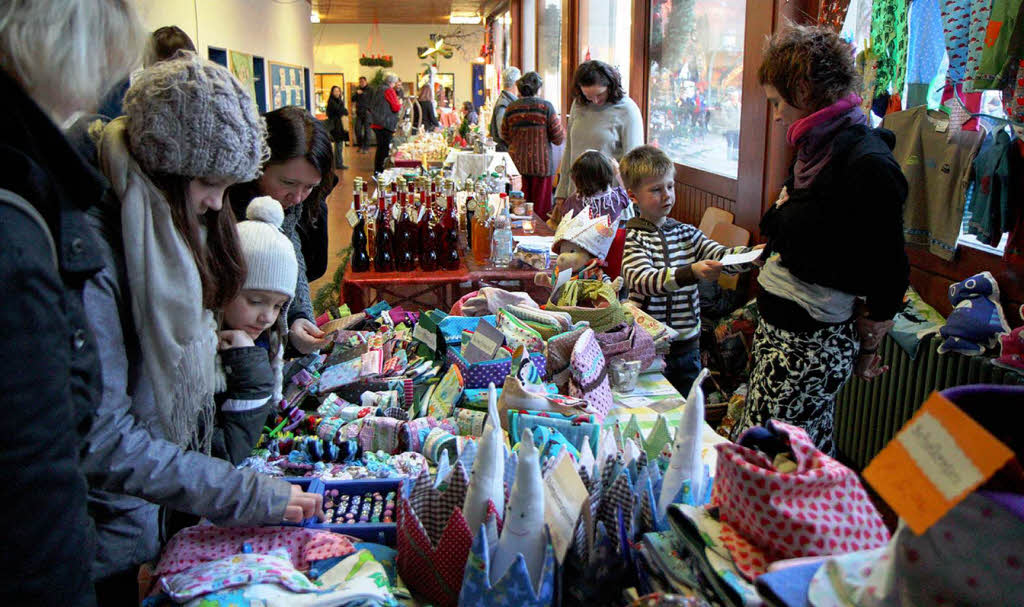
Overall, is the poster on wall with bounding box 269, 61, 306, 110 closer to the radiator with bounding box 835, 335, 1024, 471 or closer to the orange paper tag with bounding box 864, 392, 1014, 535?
the radiator with bounding box 835, 335, 1024, 471

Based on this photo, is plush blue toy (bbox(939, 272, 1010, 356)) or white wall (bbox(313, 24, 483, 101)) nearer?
plush blue toy (bbox(939, 272, 1010, 356))

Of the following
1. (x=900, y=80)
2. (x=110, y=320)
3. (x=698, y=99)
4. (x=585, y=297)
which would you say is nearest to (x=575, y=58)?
(x=698, y=99)

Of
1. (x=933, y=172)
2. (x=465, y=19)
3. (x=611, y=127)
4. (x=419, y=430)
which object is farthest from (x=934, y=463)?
(x=465, y=19)

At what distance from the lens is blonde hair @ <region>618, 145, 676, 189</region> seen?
108 inches

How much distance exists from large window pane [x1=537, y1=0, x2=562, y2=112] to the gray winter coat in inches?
456

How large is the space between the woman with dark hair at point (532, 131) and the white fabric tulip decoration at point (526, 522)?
21.1ft

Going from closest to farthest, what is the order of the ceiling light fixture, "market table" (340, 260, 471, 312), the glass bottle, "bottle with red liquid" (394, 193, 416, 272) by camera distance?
"market table" (340, 260, 471, 312), "bottle with red liquid" (394, 193, 416, 272), the glass bottle, the ceiling light fixture

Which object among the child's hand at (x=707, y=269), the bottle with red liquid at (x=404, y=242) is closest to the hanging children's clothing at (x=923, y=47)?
the child's hand at (x=707, y=269)

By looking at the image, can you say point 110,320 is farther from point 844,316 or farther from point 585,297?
point 844,316

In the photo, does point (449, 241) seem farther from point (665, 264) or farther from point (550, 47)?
point (550, 47)

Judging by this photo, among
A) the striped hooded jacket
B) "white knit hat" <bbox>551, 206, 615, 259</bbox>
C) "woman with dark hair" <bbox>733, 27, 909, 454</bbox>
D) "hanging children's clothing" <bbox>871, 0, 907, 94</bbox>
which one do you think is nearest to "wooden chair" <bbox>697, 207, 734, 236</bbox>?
"hanging children's clothing" <bbox>871, 0, 907, 94</bbox>

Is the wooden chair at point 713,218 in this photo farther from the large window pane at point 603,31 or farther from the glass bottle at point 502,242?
the large window pane at point 603,31

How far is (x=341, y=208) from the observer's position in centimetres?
1123

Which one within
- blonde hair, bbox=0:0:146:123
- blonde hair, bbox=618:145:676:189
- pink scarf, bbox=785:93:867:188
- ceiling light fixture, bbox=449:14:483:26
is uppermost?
ceiling light fixture, bbox=449:14:483:26
